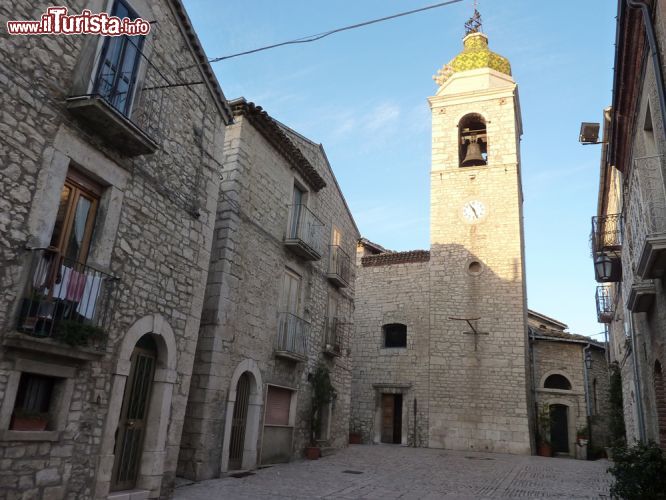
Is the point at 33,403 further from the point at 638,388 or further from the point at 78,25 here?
the point at 638,388

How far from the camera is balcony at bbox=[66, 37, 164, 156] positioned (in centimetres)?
586

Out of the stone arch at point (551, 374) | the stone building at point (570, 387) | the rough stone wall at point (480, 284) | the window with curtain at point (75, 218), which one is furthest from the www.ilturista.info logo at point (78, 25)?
the stone arch at point (551, 374)

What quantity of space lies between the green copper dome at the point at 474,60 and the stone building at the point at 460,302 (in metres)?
0.06

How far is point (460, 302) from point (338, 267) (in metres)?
6.64

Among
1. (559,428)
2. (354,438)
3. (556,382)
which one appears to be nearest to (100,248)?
(354,438)

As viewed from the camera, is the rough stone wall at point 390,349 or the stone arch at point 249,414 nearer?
the stone arch at point 249,414

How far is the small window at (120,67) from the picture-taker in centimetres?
645

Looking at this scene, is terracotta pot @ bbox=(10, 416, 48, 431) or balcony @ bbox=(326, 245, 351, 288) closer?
terracotta pot @ bbox=(10, 416, 48, 431)

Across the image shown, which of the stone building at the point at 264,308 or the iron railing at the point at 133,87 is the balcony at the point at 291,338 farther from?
the iron railing at the point at 133,87

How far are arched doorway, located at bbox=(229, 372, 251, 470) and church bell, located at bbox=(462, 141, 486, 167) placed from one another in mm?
14255

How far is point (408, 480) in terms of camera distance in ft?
32.4

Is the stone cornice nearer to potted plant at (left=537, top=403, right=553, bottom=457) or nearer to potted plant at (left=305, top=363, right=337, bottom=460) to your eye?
potted plant at (left=305, top=363, right=337, bottom=460)

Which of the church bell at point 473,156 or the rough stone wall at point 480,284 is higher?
the church bell at point 473,156

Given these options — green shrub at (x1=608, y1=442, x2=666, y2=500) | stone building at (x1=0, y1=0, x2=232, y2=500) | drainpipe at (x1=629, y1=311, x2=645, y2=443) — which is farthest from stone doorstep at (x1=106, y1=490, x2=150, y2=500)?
drainpipe at (x1=629, y1=311, x2=645, y2=443)
